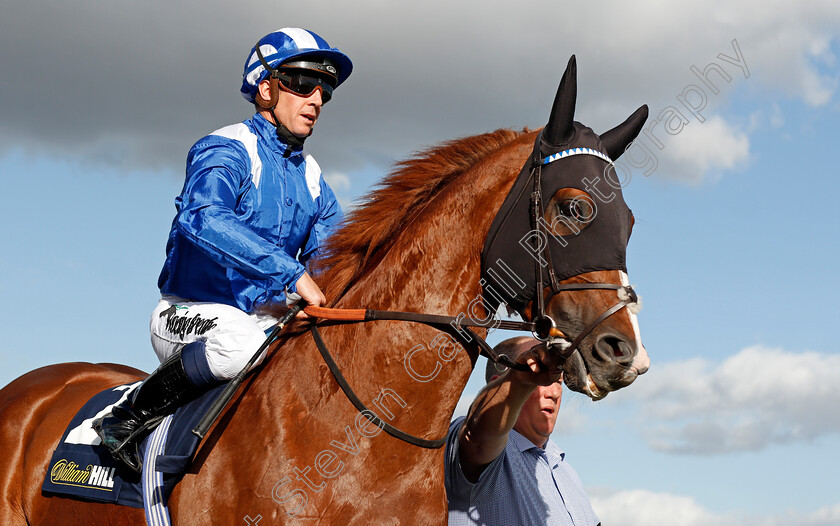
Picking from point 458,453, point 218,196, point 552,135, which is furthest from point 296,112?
point 458,453

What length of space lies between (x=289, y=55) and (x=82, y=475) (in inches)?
87.2

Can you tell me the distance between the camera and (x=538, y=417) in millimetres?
4938

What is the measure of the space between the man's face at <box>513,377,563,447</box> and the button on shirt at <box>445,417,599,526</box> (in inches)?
3.2

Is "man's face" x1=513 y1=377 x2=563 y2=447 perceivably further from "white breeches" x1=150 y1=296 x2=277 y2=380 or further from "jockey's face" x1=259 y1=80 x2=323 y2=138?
"jockey's face" x1=259 y1=80 x2=323 y2=138

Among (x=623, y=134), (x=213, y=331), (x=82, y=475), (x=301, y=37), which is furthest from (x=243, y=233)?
(x=623, y=134)

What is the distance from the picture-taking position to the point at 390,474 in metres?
3.13

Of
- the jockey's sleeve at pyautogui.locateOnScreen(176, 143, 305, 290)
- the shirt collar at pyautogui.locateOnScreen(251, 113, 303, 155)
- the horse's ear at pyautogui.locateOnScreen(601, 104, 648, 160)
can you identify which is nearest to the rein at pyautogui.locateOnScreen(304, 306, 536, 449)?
the jockey's sleeve at pyautogui.locateOnScreen(176, 143, 305, 290)

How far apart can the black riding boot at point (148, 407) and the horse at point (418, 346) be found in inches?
9.7

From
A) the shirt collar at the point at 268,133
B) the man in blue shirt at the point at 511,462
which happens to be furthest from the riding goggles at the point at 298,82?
the man in blue shirt at the point at 511,462

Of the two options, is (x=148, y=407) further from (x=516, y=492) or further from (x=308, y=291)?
(x=516, y=492)

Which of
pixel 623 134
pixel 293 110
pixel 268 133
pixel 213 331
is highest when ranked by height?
pixel 623 134

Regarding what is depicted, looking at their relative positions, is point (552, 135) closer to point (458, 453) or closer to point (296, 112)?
point (296, 112)

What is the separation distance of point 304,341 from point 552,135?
1331 millimetres

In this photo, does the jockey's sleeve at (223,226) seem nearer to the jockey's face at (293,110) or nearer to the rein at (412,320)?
the rein at (412,320)
